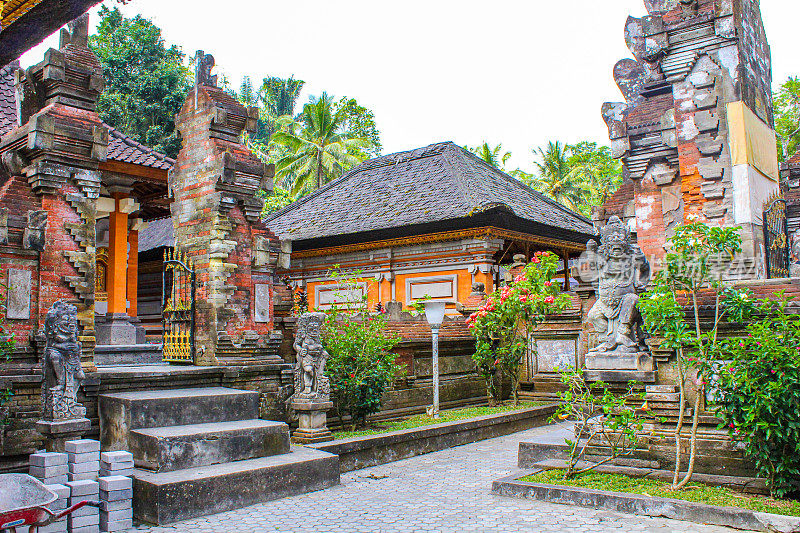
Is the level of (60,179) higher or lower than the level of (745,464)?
higher

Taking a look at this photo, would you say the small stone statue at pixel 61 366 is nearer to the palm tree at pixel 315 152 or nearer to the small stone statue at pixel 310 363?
the small stone statue at pixel 310 363

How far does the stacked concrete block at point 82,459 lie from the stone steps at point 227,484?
0.40 metres

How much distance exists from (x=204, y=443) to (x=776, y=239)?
30.4ft

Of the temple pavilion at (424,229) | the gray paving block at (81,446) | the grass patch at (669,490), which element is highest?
the temple pavilion at (424,229)

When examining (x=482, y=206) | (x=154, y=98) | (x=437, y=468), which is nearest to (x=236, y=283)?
(x=437, y=468)

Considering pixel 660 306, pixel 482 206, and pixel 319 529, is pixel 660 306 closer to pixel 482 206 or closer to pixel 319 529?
pixel 319 529

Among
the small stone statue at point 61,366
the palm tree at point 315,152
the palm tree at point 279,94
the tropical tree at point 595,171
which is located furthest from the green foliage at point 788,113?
the palm tree at point 279,94

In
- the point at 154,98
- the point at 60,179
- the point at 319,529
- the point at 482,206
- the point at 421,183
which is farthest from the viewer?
the point at 154,98

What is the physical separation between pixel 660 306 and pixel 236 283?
211 inches

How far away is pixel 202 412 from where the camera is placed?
23.4 ft

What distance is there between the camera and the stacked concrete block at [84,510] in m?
5.25

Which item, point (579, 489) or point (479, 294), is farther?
point (479, 294)

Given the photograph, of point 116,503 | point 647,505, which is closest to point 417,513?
point 647,505

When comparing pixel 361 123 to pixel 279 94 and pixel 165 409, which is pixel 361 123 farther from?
pixel 165 409
